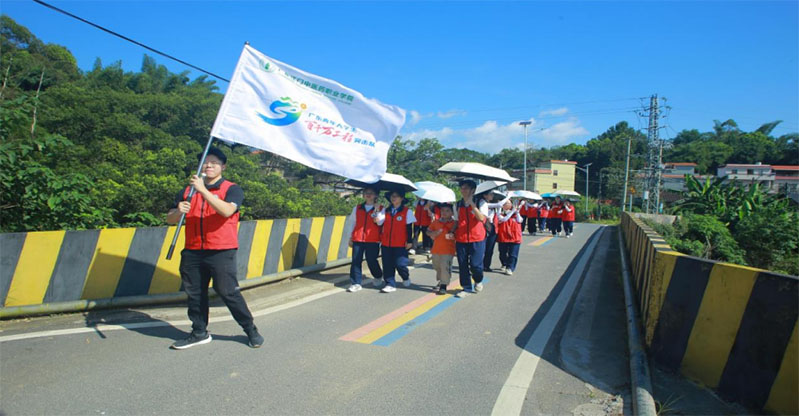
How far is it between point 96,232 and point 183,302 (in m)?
1.39

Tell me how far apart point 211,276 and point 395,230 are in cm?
347

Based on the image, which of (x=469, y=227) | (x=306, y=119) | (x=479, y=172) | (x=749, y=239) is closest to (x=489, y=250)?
(x=479, y=172)

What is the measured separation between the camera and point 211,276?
475 centimetres

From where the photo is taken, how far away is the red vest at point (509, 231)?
397 inches

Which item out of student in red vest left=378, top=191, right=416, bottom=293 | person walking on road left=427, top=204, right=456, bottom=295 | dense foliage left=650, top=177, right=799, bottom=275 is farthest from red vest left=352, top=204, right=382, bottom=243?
dense foliage left=650, top=177, right=799, bottom=275

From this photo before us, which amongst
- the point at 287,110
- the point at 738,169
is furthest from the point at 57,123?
the point at 738,169

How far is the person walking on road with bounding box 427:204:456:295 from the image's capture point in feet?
25.3

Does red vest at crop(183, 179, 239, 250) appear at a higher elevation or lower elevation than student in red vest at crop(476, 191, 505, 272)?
lower

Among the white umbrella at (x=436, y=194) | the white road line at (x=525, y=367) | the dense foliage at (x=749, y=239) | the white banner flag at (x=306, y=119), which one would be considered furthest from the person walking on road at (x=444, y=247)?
the dense foliage at (x=749, y=239)

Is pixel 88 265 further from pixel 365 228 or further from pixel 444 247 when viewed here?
pixel 444 247

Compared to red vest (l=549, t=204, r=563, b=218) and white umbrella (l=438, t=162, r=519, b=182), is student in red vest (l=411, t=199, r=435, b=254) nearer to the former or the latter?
white umbrella (l=438, t=162, r=519, b=182)

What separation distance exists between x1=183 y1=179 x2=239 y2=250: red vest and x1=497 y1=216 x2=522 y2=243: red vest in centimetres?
672

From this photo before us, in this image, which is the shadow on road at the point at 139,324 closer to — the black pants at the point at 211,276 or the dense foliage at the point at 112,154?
the black pants at the point at 211,276

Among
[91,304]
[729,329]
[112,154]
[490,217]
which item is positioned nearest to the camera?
[729,329]
